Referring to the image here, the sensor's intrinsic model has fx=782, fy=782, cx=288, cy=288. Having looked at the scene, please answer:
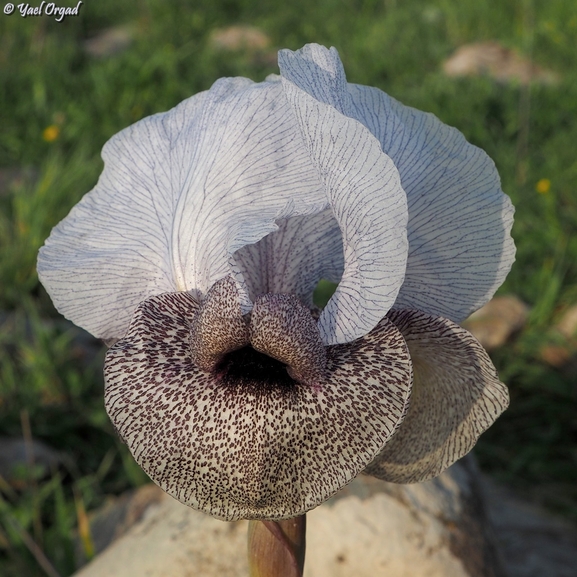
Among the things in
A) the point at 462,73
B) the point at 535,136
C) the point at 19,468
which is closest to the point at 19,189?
the point at 19,468

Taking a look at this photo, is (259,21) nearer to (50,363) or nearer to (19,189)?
(19,189)

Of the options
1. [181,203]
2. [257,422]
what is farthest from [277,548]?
[181,203]

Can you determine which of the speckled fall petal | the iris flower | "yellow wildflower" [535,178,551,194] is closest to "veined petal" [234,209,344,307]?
the iris flower

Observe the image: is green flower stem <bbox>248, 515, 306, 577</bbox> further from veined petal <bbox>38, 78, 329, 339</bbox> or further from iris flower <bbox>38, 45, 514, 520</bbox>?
veined petal <bbox>38, 78, 329, 339</bbox>

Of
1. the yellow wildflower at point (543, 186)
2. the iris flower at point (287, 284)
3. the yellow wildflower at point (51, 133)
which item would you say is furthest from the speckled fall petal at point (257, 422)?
the yellow wildflower at point (51, 133)

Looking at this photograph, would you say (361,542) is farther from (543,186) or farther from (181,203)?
(543,186)

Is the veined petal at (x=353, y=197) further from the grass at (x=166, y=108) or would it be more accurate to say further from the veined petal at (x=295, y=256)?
Answer: the grass at (x=166, y=108)
